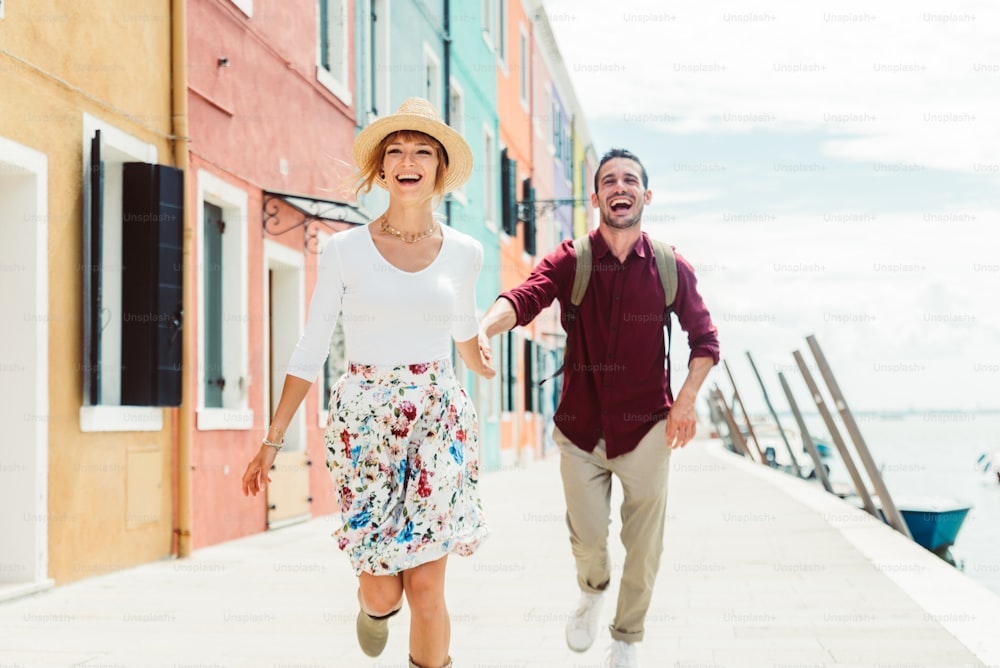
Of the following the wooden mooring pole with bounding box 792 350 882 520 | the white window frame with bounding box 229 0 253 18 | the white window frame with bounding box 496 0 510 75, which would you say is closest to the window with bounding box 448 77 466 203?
the white window frame with bounding box 496 0 510 75

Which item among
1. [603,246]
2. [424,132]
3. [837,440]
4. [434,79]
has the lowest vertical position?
[837,440]

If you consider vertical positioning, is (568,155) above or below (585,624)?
above

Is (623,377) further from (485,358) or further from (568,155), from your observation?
(568,155)

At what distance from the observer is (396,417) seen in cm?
417

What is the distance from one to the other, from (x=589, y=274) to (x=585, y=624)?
139 cm

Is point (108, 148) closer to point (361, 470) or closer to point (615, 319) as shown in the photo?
point (615, 319)

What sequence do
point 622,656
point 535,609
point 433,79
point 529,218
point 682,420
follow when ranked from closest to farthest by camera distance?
point 682,420 < point 622,656 < point 535,609 < point 433,79 < point 529,218

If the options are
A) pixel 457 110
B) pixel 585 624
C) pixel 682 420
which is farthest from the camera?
pixel 457 110

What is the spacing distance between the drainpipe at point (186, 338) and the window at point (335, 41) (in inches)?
A: 160

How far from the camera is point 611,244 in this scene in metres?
5.33

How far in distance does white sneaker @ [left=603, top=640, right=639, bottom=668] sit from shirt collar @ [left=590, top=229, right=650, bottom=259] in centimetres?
147

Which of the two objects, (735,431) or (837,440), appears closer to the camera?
(837,440)

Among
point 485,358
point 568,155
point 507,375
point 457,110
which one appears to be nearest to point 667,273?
point 485,358

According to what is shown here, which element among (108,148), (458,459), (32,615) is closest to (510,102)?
(108,148)
